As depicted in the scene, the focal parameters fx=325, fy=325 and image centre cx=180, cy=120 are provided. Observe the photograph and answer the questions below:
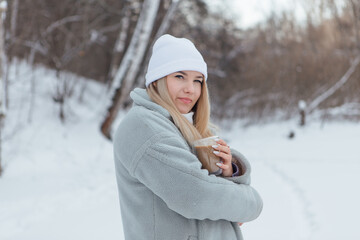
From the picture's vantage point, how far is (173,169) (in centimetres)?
96

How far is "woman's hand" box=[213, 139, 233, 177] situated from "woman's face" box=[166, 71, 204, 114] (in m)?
0.20

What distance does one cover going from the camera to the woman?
0.96 metres


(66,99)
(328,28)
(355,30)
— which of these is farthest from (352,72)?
(66,99)

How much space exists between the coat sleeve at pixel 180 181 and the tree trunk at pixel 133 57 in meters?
5.96

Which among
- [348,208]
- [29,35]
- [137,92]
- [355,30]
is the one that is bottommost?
[348,208]

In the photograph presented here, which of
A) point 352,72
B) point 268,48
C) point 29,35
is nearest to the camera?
point 29,35

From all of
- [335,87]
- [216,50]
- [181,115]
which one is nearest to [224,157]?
[181,115]

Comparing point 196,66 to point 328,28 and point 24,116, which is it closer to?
point 24,116

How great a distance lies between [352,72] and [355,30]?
2008 mm

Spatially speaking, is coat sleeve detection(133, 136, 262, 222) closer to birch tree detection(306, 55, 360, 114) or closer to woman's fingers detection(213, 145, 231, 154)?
woman's fingers detection(213, 145, 231, 154)

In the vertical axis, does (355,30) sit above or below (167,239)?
above

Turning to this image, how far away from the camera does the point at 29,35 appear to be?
8203mm

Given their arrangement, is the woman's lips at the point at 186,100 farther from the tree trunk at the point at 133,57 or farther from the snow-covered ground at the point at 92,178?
the tree trunk at the point at 133,57

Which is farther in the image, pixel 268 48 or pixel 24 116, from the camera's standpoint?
pixel 268 48
